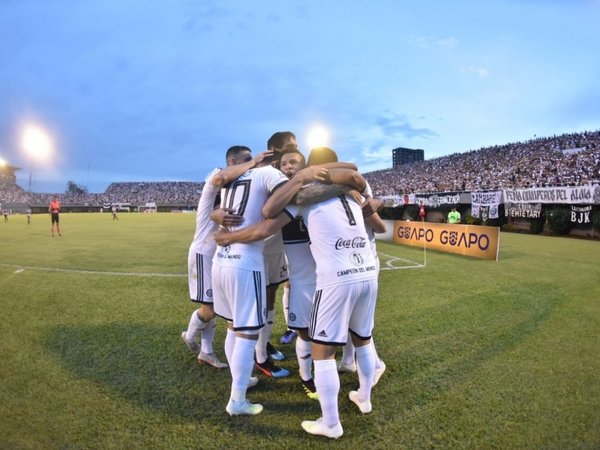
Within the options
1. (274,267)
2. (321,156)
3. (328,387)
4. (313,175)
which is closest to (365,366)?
(328,387)

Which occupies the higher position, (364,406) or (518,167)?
(518,167)

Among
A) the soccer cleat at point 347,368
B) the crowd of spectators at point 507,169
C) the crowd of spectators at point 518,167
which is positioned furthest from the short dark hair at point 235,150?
the crowd of spectators at point 518,167

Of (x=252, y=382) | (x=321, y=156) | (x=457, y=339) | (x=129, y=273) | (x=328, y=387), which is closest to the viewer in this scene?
(x=328, y=387)

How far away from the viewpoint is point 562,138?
37.4 meters

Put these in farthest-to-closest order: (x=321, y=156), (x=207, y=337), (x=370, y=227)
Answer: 1. (x=207, y=337)
2. (x=370, y=227)
3. (x=321, y=156)

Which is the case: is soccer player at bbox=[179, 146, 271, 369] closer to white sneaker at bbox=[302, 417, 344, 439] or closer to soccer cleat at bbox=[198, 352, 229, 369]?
soccer cleat at bbox=[198, 352, 229, 369]

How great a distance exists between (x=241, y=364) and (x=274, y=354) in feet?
4.82

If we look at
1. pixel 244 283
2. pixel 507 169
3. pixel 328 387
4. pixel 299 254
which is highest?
pixel 507 169

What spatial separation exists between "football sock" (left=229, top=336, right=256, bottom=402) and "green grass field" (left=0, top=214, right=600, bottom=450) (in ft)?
0.76

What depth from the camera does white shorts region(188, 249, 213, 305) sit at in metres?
4.25

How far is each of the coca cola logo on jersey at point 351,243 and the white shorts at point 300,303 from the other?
669 mm

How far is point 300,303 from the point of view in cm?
362

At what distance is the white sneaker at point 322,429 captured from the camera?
303cm

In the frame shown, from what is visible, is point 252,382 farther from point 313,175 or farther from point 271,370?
point 313,175
